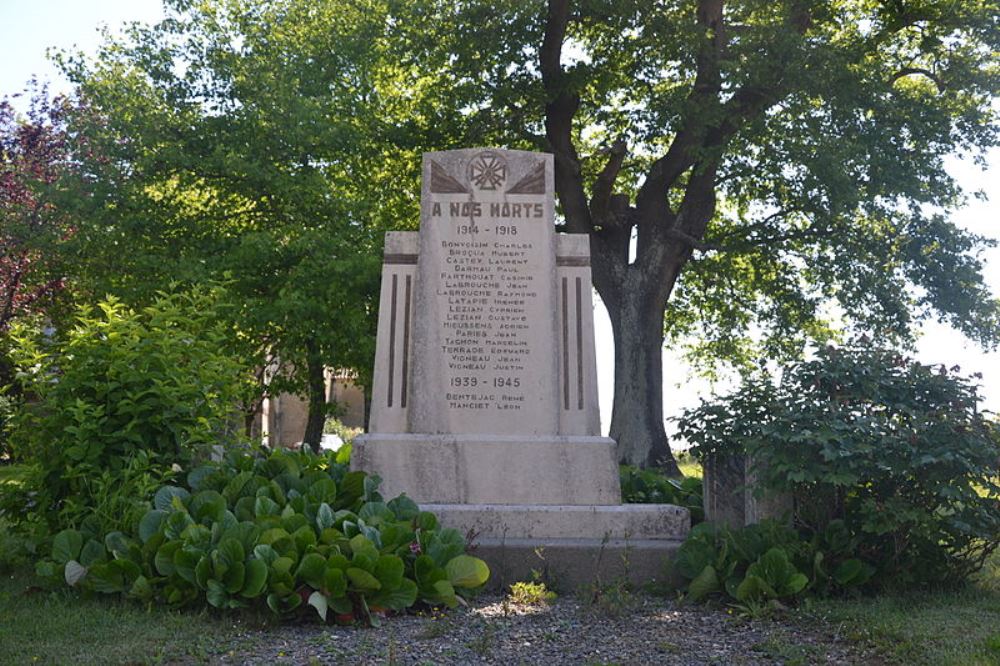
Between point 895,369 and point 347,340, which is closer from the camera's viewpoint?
point 895,369

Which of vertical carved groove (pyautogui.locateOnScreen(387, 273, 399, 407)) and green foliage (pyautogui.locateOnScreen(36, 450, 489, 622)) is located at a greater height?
vertical carved groove (pyautogui.locateOnScreen(387, 273, 399, 407))

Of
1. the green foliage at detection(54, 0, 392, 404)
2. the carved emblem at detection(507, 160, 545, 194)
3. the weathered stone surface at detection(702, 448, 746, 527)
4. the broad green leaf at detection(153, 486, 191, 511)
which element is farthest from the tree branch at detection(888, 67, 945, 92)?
the broad green leaf at detection(153, 486, 191, 511)

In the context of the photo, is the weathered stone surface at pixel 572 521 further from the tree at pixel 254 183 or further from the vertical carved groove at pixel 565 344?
the tree at pixel 254 183

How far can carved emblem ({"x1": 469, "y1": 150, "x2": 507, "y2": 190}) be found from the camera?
9461 millimetres

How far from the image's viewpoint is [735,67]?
53.9 feet

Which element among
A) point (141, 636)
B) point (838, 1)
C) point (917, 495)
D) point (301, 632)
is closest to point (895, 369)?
point (917, 495)

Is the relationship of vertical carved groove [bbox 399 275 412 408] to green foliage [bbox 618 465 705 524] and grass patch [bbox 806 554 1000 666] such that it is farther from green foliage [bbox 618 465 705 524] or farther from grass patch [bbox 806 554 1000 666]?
grass patch [bbox 806 554 1000 666]

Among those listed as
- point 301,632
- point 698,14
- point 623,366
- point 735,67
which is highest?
point 698,14

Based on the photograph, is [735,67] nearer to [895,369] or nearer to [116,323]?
[895,369]

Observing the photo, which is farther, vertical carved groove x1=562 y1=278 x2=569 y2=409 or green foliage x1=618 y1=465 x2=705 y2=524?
green foliage x1=618 y1=465 x2=705 y2=524

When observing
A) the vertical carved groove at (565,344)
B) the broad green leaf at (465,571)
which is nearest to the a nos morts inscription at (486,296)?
the vertical carved groove at (565,344)

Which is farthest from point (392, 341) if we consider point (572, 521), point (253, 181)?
point (253, 181)

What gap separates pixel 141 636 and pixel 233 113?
15.3 meters

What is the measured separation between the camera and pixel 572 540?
8.37m
